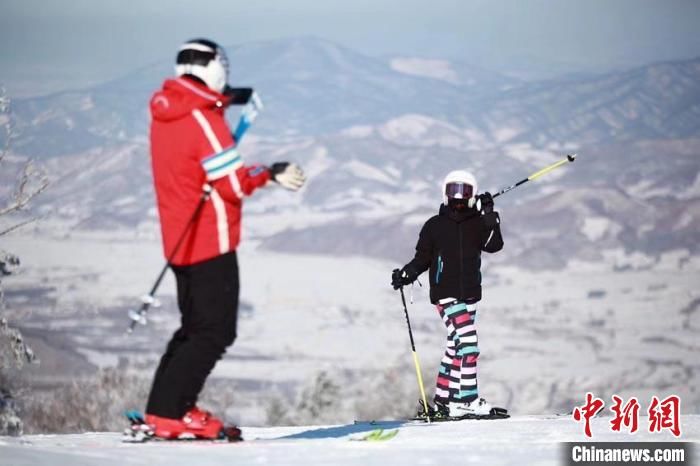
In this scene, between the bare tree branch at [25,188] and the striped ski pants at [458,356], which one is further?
the bare tree branch at [25,188]

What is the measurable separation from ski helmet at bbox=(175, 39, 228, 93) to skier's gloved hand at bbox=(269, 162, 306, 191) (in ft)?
1.83

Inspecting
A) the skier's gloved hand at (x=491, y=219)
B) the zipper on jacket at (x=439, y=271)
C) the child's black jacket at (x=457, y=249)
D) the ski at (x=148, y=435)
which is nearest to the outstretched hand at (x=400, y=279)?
the child's black jacket at (x=457, y=249)

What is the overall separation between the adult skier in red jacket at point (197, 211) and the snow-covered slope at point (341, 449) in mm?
309

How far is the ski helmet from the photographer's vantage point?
808 centimetres

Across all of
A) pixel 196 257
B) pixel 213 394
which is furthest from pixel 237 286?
pixel 213 394

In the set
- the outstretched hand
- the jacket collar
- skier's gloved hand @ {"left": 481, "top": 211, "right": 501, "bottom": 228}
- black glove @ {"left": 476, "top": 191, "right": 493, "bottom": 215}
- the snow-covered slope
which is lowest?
the snow-covered slope

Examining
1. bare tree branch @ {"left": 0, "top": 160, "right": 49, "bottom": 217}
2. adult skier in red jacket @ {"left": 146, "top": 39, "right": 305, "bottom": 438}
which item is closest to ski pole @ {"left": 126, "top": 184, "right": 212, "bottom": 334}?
adult skier in red jacket @ {"left": 146, "top": 39, "right": 305, "bottom": 438}

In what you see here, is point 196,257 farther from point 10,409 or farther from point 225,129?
point 10,409

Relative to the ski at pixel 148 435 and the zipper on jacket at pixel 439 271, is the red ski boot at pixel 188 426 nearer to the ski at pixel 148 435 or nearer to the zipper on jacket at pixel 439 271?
the ski at pixel 148 435

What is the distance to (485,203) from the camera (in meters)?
11.1

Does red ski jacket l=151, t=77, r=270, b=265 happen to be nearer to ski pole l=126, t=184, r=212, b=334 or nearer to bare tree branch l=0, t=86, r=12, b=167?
ski pole l=126, t=184, r=212, b=334

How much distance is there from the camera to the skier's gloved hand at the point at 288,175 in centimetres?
788

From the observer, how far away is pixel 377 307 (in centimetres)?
18725

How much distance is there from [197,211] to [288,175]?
0.52 m
